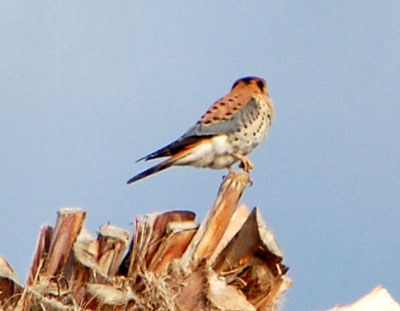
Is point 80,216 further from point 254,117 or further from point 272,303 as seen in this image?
point 254,117

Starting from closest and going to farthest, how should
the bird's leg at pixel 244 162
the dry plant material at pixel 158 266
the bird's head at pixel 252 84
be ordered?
the dry plant material at pixel 158 266 → the bird's leg at pixel 244 162 → the bird's head at pixel 252 84

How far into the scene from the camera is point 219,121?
9523mm

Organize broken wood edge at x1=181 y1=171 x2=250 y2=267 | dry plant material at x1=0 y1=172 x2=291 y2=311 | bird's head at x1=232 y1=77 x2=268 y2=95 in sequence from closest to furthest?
dry plant material at x1=0 y1=172 x2=291 y2=311
broken wood edge at x1=181 y1=171 x2=250 y2=267
bird's head at x1=232 y1=77 x2=268 y2=95

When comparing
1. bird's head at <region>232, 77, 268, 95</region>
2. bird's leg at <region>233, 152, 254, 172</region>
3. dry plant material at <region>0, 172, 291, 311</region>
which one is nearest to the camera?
dry plant material at <region>0, 172, 291, 311</region>

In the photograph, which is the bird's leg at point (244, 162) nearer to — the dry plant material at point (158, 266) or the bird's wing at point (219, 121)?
the bird's wing at point (219, 121)

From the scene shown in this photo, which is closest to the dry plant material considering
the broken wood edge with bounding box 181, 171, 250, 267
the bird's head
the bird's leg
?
the broken wood edge with bounding box 181, 171, 250, 267

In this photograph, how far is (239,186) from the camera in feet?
25.7

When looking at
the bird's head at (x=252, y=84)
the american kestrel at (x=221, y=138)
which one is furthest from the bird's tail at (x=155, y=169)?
the bird's head at (x=252, y=84)

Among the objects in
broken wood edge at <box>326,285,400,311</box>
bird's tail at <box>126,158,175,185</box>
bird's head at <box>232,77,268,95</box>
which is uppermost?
bird's head at <box>232,77,268,95</box>

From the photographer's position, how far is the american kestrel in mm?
9281

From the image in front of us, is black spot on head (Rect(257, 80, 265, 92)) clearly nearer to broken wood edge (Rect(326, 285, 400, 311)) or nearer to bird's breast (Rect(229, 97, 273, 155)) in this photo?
bird's breast (Rect(229, 97, 273, 155))

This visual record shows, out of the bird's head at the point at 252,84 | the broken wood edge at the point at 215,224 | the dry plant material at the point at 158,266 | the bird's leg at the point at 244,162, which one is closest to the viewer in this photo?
the dry plant material at the point at 158,266

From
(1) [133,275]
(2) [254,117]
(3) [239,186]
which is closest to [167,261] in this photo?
(1) [133,275]

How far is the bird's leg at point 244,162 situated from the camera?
9008 millimetres
